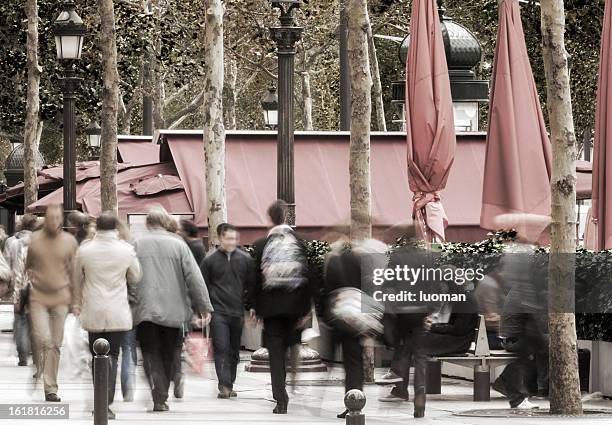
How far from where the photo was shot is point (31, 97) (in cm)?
3566

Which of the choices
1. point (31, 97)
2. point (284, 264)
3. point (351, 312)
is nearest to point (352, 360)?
point (351, 312)

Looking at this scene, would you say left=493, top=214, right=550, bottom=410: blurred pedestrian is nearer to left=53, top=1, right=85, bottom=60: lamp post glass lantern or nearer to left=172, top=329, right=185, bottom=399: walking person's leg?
left=172, top=329, right=185, bottom=399: walking person's leg

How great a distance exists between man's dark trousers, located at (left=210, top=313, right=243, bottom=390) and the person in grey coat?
1281mm

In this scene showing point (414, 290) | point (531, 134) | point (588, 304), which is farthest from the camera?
point (531, 134)

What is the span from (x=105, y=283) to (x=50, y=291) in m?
1.26

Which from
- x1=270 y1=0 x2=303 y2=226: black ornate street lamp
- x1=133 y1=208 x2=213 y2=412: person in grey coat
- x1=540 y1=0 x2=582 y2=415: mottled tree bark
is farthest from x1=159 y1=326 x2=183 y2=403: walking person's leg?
x1=270 y1=0 x2=303 y2=226: black ornate street lamp

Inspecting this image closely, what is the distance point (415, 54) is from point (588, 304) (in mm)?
4566

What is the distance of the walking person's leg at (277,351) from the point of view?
1454 centimetres

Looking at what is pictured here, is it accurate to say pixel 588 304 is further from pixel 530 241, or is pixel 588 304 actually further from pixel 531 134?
pixel 531 134

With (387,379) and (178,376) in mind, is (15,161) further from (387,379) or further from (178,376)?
(178,376)

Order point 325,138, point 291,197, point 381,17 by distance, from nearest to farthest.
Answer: point 291,197 → point 325,138 → point 381,17

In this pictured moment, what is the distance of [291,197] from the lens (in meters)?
19.6

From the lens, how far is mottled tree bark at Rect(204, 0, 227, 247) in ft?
81.7

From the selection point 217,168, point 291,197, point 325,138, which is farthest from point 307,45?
point 291,197
